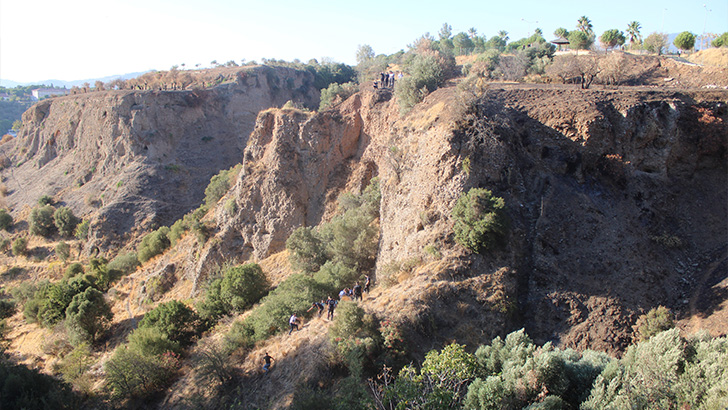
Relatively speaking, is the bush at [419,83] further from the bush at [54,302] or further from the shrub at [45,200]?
the shrub at [45,200]

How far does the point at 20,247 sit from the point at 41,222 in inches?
89.7

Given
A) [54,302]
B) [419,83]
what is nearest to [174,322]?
[54,302]

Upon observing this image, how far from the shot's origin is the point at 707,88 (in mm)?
18031

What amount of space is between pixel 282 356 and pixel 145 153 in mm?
30196

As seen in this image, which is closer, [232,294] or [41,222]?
[232,294]

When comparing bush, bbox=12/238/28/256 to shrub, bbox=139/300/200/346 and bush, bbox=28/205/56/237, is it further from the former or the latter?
shrub, bbox=139/300/200/346

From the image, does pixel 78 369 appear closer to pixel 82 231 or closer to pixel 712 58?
pixel 82 231

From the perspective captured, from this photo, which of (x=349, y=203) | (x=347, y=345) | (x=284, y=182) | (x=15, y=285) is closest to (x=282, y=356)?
(x=347, y=345)

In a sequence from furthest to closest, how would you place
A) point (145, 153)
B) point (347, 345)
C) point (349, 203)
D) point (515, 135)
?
point (145, 153) < point (349, 203) < point (515, 135) < point (347, 345)

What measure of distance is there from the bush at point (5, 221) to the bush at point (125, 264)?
1561cm

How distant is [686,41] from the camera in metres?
27.5

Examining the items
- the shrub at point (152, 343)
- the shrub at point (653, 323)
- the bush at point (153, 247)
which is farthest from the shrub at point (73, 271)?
the shrub at point (653, 323)

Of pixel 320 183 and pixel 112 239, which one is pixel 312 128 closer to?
pixel 320 183

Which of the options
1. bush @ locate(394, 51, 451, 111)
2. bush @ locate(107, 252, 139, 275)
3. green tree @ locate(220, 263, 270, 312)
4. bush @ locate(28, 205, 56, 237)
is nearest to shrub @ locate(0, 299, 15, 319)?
bush @ locate(107, 252, 139, 275)
